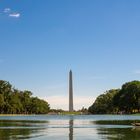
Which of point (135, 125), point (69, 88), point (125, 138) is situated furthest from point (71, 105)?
point (125, 138)

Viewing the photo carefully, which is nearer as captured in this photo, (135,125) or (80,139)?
(80,139)

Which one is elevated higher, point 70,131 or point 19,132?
point 70,131

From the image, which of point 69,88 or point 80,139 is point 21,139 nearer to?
point 80,139

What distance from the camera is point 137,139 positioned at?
143 feet

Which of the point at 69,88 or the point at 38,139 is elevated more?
the point at 69,88

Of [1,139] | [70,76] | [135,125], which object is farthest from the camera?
[70,76]

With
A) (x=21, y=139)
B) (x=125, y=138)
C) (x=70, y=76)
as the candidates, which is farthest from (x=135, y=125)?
(x=70, y=76)

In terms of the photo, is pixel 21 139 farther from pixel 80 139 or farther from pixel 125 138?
pixel 125 138

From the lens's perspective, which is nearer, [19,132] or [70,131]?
[19,132]

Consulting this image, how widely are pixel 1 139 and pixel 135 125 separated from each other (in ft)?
98.2

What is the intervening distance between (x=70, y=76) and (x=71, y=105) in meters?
12.8

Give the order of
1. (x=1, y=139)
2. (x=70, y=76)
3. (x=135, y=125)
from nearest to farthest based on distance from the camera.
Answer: (x=1, y=139) → (x=135, y=125) → (x=70, y=76)

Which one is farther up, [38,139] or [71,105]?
[71,105]

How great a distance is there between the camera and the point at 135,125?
68.1m
